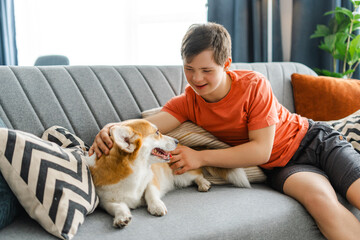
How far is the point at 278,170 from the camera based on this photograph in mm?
1514

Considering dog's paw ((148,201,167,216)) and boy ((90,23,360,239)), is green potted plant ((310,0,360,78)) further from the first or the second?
dog's paw ((148,201,167,216))

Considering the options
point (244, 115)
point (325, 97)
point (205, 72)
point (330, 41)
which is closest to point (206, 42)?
point (205, 72)

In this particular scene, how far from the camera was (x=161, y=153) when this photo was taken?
133 cm

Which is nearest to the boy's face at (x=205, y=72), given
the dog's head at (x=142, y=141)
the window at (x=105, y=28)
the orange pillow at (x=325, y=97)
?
the dog's head at (x=142, y=141)

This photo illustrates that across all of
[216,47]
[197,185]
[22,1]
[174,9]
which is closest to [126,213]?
[197,185]

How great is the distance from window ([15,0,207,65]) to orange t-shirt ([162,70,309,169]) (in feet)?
7.81

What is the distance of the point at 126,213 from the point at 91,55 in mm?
3005

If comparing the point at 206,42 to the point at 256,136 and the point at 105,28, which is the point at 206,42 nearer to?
the point at 256,136

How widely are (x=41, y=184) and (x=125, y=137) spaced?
0.33 m

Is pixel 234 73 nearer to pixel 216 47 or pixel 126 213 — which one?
pixel 216 47

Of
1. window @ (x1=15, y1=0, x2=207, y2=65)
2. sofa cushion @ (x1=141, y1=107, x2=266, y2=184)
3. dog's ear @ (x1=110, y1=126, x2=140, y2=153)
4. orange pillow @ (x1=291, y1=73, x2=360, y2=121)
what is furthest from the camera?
window @ (x1=15, y1=0, x2=207, y2=65)

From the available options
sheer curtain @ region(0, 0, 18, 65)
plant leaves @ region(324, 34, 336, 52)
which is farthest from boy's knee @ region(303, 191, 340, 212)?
sheer curtain @ region(0, 0, 18, 65)

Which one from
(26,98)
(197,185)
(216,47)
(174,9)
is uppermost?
(174,9)

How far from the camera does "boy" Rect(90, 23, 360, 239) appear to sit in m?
1.25
